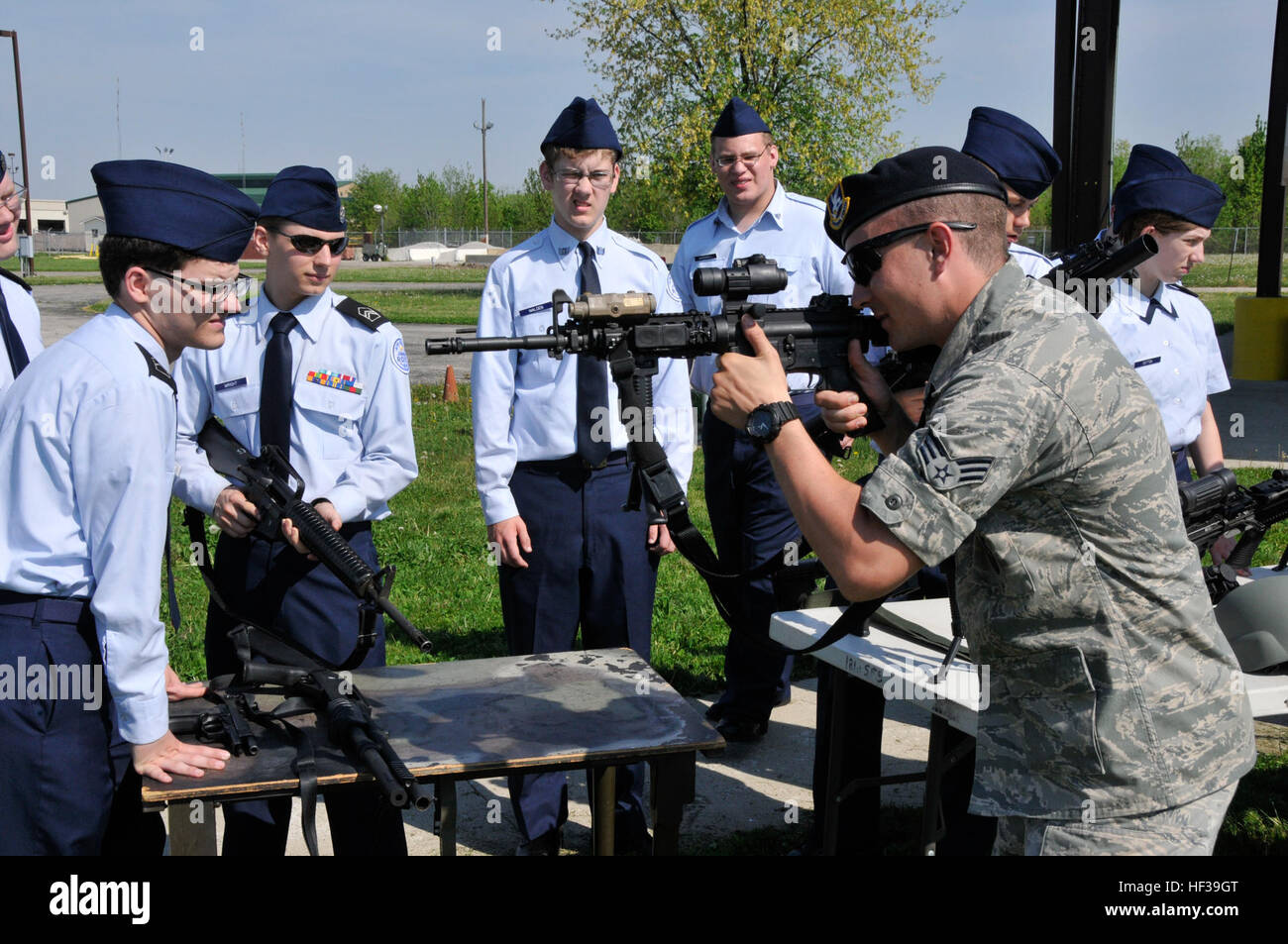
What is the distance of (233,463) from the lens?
12.7 feet

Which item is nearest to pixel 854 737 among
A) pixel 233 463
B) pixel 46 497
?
pixel 233 463

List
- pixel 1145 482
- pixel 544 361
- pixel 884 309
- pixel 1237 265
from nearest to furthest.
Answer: pixel 1145 482, pixel 884 309, pixel 544 361, pixel 1237 265

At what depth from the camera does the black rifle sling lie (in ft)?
10.7

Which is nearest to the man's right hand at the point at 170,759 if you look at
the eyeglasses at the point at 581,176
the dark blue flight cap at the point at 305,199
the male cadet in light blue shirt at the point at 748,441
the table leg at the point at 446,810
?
the table leg at the point at 446,810

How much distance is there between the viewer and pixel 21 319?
4.45 metres

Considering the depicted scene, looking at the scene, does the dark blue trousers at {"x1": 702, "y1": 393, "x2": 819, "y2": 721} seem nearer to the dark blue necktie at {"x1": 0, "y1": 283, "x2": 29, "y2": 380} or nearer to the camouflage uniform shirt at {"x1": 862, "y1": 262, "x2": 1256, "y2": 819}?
the dark blue necktie at {"x1": 0, "y1": 283, "x2": 29, "y2": 380}

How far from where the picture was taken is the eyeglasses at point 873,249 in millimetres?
2424

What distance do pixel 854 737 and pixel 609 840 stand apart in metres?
1.00

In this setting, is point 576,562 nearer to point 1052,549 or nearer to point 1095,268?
point 1095,268

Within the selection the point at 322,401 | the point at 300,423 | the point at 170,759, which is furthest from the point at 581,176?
the point at 170,759

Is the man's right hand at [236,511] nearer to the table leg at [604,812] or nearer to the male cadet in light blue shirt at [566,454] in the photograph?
the male cadet in light blue shirt at [566,454]

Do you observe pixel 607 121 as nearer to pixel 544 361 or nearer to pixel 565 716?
pixel 544 361

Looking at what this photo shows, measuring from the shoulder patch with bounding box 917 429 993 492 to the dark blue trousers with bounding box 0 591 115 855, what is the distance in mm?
2042

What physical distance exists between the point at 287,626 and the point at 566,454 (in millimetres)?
1260
